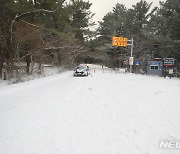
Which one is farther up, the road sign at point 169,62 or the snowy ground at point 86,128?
the road sign at point 169,62

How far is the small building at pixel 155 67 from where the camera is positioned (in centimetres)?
2467

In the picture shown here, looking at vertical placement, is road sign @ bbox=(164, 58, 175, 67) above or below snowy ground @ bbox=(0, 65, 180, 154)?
above

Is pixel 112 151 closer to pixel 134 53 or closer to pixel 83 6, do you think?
pixel 134 53

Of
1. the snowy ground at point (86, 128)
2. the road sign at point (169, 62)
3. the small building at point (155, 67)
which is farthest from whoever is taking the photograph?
the small building at point (155, 67)

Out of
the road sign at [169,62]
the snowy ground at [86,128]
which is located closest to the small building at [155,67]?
the road sign at [169,62]

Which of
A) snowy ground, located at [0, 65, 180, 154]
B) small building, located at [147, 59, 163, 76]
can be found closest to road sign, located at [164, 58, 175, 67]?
small building, located at [147, 59, 163, 76]

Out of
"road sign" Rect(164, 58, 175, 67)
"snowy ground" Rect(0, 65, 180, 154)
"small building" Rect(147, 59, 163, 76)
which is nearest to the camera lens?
"snowy ground" Rect(0, 65, 180, 154)

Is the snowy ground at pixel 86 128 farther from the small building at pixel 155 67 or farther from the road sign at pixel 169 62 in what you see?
the small building at pixel 155 67

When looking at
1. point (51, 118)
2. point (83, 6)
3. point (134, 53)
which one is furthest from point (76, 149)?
point (83, 6)

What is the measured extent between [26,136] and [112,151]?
235 cm

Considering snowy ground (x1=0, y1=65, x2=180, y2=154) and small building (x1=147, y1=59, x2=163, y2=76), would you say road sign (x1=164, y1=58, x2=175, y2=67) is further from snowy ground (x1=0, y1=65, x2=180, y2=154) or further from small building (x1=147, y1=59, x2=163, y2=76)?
snowy ground (x1=0, y1=65, x2=180, y2=154)

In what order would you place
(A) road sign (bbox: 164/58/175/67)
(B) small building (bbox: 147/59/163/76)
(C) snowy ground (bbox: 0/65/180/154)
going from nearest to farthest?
(C) snowy ground (bbox: 0/65/180/154)
(A) road sign (bbox: 164/58/175/67)
(B) small building (bbox: 147/59/163/76)

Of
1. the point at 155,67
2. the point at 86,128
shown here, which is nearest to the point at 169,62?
the point at 155,67

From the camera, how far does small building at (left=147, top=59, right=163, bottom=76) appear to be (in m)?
24.7
